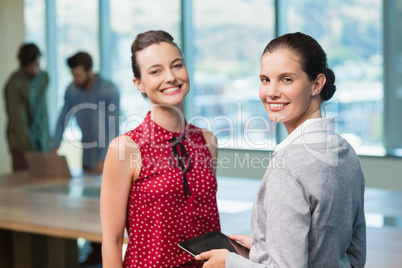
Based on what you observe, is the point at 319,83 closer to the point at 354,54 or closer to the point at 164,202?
the point at 164,202

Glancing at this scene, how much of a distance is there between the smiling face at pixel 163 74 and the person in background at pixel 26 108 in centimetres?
170

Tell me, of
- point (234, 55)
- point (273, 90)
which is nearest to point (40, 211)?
point (273, 90)

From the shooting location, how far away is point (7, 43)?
2904 mm

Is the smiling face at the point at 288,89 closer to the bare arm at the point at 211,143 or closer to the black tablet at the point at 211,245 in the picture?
the black tablet at the point at 211,245

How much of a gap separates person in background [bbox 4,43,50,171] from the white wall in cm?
3

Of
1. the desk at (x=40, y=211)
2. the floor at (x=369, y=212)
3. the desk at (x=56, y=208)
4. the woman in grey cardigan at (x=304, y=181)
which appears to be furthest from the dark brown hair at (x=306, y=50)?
the desk at (x=40, y=211)

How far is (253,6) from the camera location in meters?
4.61

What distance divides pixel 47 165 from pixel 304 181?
2.36m

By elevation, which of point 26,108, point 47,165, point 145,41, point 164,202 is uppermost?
point 145,41

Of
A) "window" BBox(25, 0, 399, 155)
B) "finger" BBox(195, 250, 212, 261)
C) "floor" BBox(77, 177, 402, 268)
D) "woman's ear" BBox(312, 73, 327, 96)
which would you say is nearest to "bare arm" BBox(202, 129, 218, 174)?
"finger" BBox(195, 250, 212, 261)

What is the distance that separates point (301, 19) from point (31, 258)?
2.78m

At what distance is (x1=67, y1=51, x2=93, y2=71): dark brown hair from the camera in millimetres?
3077

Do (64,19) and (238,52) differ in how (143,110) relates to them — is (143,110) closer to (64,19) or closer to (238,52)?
(64,19)

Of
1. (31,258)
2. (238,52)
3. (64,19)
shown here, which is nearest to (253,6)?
(238,52)
